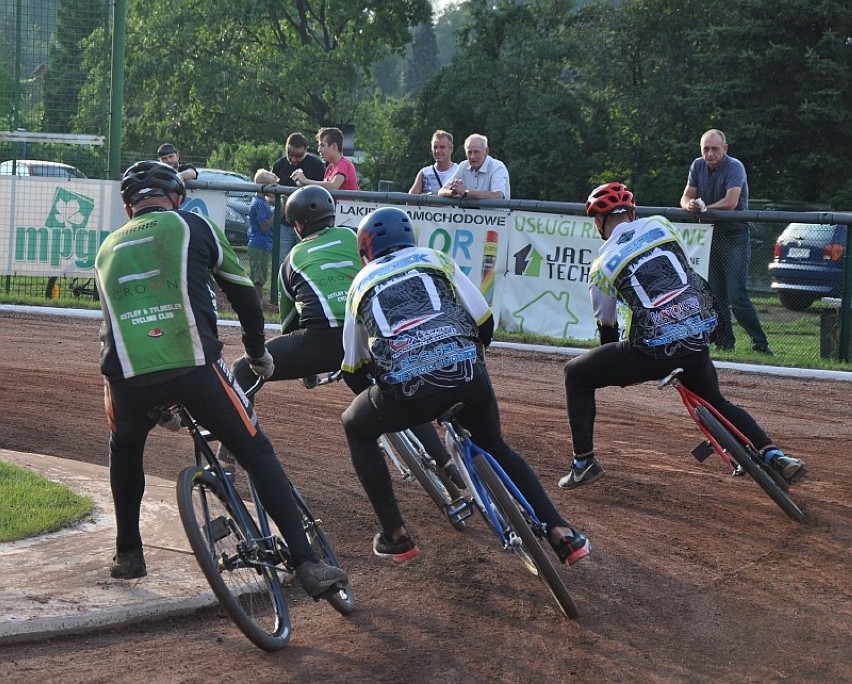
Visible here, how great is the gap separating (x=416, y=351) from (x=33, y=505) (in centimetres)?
261

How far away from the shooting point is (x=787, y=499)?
293 inches

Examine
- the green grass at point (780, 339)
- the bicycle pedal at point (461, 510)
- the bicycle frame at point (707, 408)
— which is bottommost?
the green grass at point (780, 339)

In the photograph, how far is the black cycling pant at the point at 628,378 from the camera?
7.45m

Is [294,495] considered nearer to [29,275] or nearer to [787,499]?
[787,499]

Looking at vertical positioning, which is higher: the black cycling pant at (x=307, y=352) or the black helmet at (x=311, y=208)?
the black helmet at (x=311, y=208)

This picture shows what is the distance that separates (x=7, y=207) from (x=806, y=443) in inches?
444

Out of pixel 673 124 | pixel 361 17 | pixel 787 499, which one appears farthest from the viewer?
pixel 361 17

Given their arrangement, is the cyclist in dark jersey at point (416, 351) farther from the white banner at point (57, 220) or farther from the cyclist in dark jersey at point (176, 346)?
the white banner at point (57, 220)

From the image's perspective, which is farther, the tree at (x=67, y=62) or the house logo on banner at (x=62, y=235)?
the tree at (x=67, y=62)

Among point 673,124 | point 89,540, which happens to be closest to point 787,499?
point 89,540

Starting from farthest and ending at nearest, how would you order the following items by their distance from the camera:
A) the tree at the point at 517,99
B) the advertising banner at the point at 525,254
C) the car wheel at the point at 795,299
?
the tree at the point at 517,99 < the car wheel at the point at 795,299 < the advertising banner at the point at 525,254

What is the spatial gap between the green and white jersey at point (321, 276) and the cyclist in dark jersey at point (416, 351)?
142cm

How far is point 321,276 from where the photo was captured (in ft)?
24.7

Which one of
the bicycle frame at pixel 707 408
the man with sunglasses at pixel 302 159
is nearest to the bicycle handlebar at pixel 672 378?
the bicycle frame at pixel 707 408
